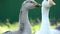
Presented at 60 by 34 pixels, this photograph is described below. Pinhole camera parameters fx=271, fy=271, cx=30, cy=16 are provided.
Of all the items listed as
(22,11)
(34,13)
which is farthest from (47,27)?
(34,13)

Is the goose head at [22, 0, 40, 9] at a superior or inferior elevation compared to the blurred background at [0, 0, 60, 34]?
superior

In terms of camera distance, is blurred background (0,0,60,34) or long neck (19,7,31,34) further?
blurred background (0,0,60,34)

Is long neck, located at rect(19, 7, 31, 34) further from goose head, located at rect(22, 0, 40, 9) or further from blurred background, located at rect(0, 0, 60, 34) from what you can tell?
blurred background, located at rect(0, 0, 60, 34)

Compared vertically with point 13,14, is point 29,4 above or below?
above

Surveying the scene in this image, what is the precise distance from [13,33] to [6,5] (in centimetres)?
144

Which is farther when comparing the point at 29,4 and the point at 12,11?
the point at 12,11

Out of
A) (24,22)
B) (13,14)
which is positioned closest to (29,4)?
(24,22)

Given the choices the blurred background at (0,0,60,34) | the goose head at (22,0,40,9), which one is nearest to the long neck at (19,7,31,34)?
the goose head at (22,0,40,9)

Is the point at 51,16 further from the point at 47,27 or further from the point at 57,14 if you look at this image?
the point at 47,27

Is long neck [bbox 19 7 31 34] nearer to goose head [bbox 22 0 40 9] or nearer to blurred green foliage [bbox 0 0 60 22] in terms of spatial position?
goose head [bbox 22 0 40 9]

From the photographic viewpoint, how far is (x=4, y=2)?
3.55 metres

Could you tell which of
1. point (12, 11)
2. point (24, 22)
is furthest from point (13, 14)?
point (24, 22)

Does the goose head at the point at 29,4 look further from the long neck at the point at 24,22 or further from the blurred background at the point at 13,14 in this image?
the blurred background at the point at 13,14

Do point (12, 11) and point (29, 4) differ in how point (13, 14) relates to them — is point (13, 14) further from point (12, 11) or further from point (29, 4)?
point (29, 4)
